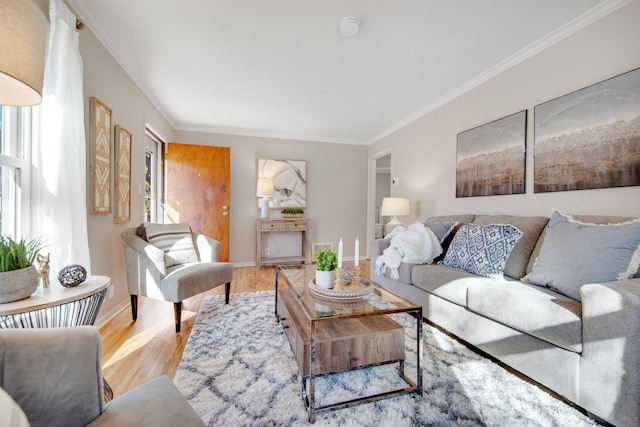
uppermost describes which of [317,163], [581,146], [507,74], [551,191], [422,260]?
[507,74]

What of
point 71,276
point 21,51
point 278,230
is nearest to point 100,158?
point 71,276

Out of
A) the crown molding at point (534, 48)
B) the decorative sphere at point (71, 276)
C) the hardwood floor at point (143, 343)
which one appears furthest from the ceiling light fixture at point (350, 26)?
the hardwood floor at point (143, 343)

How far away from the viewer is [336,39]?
216 centimetres

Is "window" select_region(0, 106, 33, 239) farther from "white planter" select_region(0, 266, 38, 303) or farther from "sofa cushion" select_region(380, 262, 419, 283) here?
"sofa cushion" select_region(380, 262, 419, 283)

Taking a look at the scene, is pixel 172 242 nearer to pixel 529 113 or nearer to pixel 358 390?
pixel 358 390

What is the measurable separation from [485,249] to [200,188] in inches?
149

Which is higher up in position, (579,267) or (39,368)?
(579,267)

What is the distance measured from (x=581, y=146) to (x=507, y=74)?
98 cm

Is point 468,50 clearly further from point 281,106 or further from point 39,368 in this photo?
point 39,368

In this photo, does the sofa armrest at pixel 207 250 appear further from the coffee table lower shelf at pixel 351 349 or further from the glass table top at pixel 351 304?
the coffee table lower shelf at pixel 351 349

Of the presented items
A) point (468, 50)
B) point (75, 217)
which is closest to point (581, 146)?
point (468, 50)

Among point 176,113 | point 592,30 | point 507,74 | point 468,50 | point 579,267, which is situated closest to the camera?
point 579,267

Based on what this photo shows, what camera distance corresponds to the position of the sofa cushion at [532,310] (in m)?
1.26

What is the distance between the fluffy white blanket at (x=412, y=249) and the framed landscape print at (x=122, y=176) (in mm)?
2567
